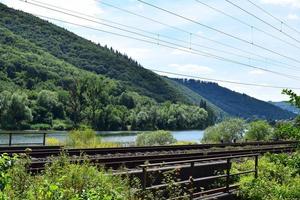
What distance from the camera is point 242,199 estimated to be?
45.8 feet

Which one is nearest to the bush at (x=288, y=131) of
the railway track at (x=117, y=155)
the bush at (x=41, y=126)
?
the railway track at (x=117, y=155)

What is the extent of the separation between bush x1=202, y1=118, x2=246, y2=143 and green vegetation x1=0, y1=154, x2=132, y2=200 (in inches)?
2264

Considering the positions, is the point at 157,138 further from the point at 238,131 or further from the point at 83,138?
the point at 238,131

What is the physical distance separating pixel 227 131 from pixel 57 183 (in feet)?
208

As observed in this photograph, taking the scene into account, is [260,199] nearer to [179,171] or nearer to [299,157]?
[179,171]

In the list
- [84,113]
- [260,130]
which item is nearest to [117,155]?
[260,130]

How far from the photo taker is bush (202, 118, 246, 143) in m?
67.4

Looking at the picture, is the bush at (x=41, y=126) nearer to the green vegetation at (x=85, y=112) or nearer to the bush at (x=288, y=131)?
the green vegetation at (x=85, y=112)

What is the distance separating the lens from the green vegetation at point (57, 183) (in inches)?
223

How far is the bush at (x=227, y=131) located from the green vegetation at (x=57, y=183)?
5751 cm

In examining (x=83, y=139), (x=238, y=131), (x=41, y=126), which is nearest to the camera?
(x=83, y=139)

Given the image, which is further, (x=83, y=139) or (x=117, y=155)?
(x=83, y=139)

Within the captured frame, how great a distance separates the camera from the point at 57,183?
251 inches

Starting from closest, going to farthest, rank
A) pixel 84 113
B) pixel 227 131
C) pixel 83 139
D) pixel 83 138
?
pixel 83 139 → pixel 83 138 → pixel 227 131 → pixel 84 113
